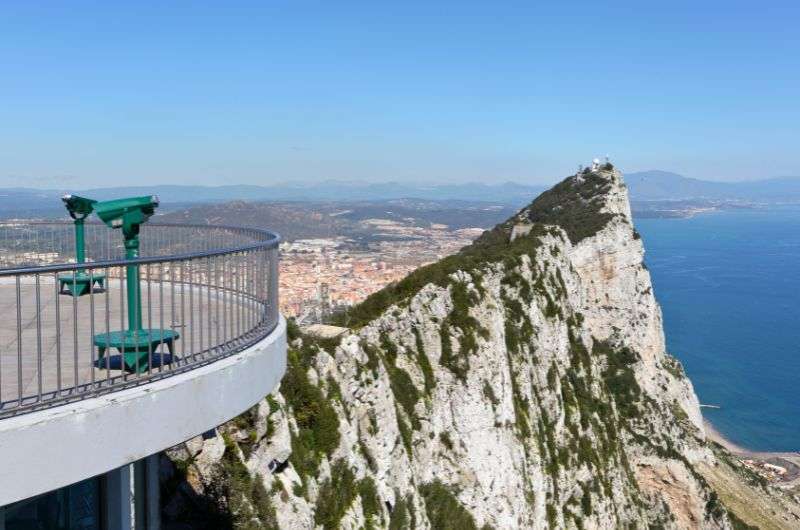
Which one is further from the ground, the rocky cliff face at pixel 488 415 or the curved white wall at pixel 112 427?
the curved white wall at pixel 112 427

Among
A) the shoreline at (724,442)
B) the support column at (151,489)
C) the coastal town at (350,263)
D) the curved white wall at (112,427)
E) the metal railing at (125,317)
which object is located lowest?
the shoreline at (724,442)

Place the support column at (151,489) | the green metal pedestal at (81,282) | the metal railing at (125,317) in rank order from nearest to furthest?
the metal railing at (125,317), the green metal pedestal at (81,282), the support column at (151,489)

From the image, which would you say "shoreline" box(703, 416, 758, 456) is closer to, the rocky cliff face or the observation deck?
the rocky cliff face

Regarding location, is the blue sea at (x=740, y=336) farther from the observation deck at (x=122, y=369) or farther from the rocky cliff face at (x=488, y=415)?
the observation deck at (x=122, y=369)

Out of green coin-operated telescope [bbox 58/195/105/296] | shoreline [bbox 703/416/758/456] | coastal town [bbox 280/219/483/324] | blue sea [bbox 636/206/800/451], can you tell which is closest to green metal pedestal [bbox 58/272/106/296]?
green coin-operated telescope [bbox 58/195/105/296]

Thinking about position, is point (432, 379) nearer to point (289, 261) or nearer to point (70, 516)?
point (70, 516)

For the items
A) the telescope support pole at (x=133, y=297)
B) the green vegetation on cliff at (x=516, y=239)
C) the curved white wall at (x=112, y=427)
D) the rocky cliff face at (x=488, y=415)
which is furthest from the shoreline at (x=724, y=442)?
the telescope support pole at (x=133, y=297)

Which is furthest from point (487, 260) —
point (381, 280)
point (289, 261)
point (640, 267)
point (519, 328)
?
point (289, 261)
